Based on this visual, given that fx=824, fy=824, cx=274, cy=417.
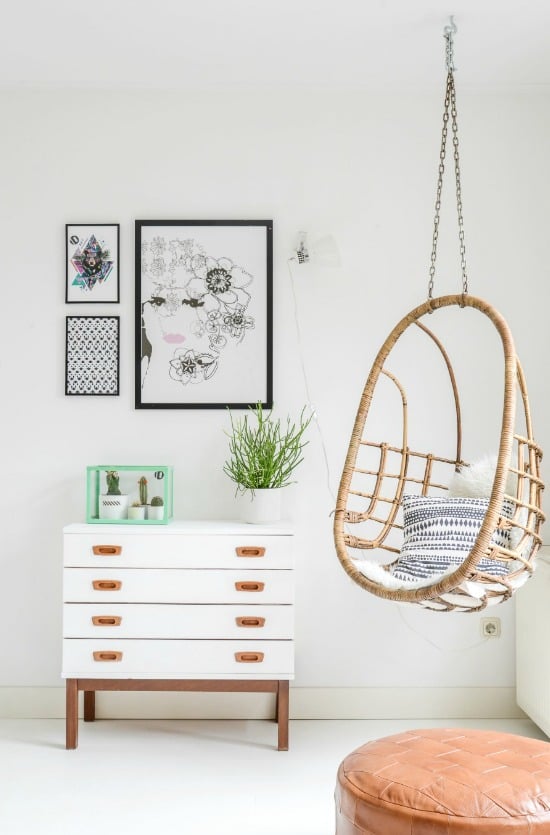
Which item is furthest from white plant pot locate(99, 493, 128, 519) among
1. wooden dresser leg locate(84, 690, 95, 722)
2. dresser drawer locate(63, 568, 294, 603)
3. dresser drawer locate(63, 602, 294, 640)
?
wooden dresser leg locate(84, 690, 95, 722)

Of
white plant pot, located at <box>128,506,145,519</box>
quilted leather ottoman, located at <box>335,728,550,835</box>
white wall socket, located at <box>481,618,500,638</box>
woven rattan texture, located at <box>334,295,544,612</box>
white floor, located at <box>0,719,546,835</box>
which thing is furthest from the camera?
white wall socket, located at <box>481,618,500,638</box>

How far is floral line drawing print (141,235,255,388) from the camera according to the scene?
353 centimetres

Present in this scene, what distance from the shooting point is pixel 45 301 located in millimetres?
3557

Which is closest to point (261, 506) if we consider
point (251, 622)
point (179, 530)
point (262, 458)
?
point (262, 458)

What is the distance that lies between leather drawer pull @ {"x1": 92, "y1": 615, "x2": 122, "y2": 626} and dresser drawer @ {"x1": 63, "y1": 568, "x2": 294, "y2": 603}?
0.06m

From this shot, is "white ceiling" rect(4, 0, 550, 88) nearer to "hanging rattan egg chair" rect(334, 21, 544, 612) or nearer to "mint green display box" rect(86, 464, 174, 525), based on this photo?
"hanging rattan egg chair" rect(334, 21, 544, 612)

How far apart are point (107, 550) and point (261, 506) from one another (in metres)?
0.62

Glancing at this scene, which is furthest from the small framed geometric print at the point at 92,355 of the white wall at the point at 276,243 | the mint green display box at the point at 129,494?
the mint green display box at the point at 129,494

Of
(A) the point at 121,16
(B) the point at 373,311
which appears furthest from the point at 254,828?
(A) the point at 121,16

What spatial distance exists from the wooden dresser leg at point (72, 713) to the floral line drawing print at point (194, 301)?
1.26 meters

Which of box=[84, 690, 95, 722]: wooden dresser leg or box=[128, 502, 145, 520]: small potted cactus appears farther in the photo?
box=[84, 690, 95, 722]: wooden dresser leg

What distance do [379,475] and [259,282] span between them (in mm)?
1102

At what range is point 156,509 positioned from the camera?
332 cm

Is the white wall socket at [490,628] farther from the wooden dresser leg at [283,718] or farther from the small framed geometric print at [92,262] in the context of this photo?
the small framed geometric print at [92,262]
